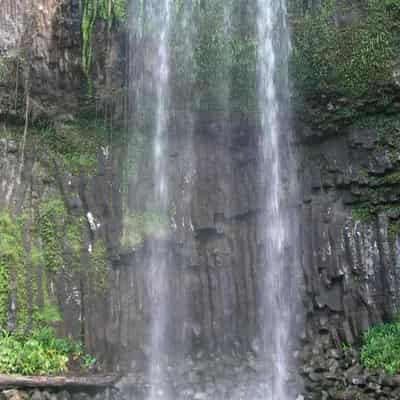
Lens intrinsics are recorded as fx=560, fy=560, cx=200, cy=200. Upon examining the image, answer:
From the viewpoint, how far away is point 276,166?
1212cm

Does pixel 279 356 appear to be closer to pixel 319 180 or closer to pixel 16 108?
pixel 319 180

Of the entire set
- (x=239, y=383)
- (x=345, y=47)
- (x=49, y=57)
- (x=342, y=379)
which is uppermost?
(x=49, y=57)

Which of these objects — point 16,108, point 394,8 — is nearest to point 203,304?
point 16,108

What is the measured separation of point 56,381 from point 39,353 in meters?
0.77

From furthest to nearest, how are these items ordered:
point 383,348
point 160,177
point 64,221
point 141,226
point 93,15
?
point 160,177
point 93,15
point 141,226
point 64,221
point 383,348

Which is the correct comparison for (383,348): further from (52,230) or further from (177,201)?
(52,230)

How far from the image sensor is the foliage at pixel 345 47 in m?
11.1

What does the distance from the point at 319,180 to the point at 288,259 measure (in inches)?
70.2

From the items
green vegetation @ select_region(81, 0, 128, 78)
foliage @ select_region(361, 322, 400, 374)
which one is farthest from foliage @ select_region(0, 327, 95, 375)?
green vegetation @ select_region(81, 0, 128, 78)

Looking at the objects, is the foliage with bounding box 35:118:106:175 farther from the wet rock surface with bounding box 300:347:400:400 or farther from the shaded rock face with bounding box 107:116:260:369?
the wet rock surface with bounding box 300:347:400:400

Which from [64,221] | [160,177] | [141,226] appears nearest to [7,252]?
[64,221]

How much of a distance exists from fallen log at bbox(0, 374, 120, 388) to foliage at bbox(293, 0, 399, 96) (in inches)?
276

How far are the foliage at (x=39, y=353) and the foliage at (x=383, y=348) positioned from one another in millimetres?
5068

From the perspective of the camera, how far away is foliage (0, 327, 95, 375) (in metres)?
9.48
